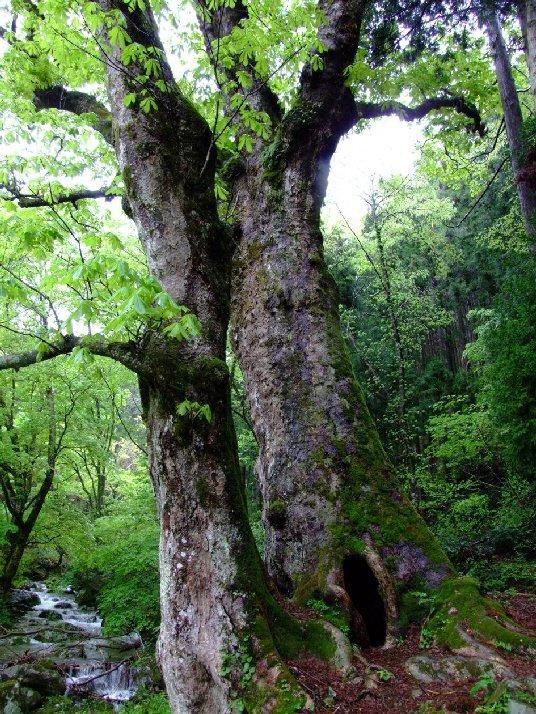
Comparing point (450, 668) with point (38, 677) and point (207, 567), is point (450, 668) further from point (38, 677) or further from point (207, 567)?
point (38, 677)

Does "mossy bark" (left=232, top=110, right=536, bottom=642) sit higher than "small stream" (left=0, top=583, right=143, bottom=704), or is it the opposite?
"mossy bark" (left=232, top=110, right=536, bottom=642)

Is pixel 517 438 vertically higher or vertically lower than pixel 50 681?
higher

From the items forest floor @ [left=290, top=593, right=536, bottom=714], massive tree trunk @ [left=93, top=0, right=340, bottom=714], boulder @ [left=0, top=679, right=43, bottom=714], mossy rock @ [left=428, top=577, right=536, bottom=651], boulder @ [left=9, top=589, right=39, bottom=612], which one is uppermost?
massive tree trunk @ [left=93, top=0, right=340, bottom=714]

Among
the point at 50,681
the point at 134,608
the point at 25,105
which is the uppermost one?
the point at 25,105

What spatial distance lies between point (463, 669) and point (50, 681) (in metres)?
7.15

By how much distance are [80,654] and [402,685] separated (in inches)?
324

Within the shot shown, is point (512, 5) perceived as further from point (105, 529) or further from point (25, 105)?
point (105, 529)

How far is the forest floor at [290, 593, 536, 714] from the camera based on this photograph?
2447 millimetres

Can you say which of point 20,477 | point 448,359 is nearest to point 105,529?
point 20,477

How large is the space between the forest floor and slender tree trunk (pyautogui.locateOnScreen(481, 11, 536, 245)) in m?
6.41

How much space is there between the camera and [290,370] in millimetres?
4367

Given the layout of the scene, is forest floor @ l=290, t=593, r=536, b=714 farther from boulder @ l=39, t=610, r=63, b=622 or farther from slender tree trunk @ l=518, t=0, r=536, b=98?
boulder @ l=39, t=610, r=63, b=622

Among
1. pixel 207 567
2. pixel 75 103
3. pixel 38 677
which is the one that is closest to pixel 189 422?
pixel 207 567

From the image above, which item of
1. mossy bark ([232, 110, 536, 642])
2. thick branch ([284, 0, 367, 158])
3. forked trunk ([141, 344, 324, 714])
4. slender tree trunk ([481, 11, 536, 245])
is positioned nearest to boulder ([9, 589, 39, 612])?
mossy bark ([232, 110, 536, 642])
